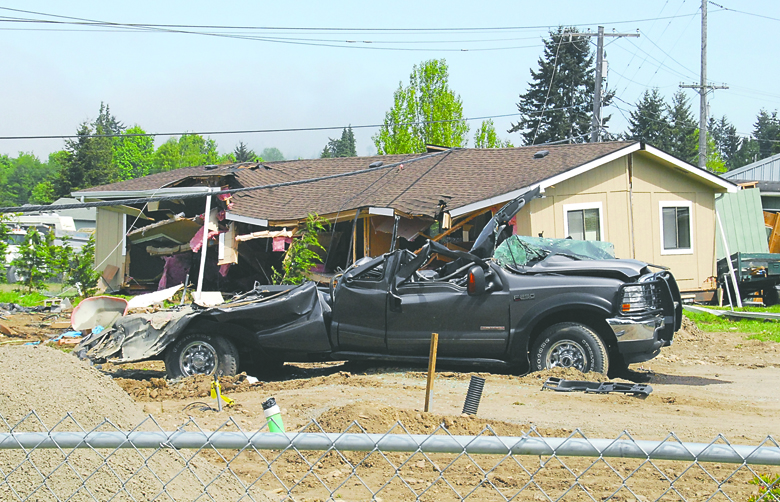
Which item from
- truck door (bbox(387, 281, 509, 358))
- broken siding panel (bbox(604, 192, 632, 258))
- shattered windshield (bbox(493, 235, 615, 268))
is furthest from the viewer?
broken siding panel (bbox(604, 192, 632, 258))

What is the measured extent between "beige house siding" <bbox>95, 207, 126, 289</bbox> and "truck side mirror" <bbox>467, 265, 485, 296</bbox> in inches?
644

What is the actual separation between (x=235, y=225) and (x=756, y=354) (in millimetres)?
12680

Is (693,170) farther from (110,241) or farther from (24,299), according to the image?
(24,299)

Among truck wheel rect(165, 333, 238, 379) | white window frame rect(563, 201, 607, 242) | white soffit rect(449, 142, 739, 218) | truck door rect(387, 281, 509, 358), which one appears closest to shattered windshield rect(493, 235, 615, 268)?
truck door rect(387, 281, 509, 358)

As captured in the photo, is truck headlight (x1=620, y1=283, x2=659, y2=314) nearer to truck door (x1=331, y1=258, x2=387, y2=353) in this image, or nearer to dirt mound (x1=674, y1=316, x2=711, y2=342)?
truck door (x1=331, y1=258, x2=387, y2=353)

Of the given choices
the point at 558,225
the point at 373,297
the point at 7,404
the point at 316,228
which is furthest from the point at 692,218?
the point at 7,404

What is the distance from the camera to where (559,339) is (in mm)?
8812

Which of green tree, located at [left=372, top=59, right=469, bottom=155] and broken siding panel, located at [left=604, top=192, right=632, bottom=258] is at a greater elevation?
green tree, located at [left=372, top=59, right=469, bottom=155]

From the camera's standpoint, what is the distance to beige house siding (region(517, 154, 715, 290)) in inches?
695

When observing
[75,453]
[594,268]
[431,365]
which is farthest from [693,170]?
[75,453]

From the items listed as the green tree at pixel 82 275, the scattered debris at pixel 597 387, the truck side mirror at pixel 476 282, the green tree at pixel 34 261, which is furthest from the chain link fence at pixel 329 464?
the green tree at pixel 34 261

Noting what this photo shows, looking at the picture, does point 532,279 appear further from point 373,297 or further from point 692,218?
point 692,218

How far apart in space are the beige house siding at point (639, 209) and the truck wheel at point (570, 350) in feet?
28.7

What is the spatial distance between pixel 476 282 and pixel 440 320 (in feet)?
2.14
